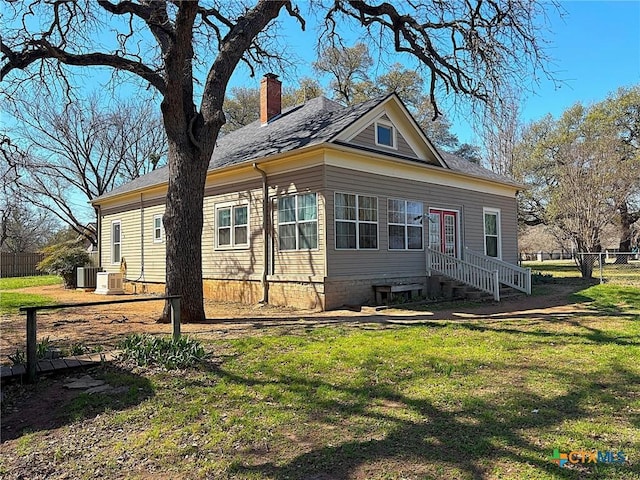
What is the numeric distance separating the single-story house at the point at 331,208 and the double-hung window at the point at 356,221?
0.09 ft

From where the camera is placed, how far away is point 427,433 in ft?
12.1

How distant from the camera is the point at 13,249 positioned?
4453cm

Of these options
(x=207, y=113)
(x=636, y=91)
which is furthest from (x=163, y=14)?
(x=636, y=91)

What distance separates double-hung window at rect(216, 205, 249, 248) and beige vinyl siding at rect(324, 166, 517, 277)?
3253mm

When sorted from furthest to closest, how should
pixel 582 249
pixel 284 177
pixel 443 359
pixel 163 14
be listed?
pixel 582 249, pixel 284 177, pixel 163 14, pixel 443 359

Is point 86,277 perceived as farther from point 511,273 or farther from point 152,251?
point 511,273

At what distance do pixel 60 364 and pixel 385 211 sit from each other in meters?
9.46

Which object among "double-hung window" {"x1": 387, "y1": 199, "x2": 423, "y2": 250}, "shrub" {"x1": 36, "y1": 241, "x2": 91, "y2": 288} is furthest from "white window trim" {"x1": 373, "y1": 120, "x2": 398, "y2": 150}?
"shrub" {"x1": 36, "y1": 241, "x2": 91, "y2": 288}

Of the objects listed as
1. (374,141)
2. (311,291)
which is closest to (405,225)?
(374,141)

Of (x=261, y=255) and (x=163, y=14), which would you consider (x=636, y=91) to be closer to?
(x=261, y=255)

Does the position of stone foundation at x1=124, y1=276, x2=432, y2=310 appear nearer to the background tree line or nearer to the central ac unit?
the central ac unit

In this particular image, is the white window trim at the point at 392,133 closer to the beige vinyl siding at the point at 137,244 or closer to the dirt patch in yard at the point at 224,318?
the dirt patch in yard at the point at 224,318

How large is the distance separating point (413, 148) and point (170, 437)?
12.4 m

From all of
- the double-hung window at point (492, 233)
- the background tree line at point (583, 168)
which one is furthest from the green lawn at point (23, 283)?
the background tree line at point (583, 168)
